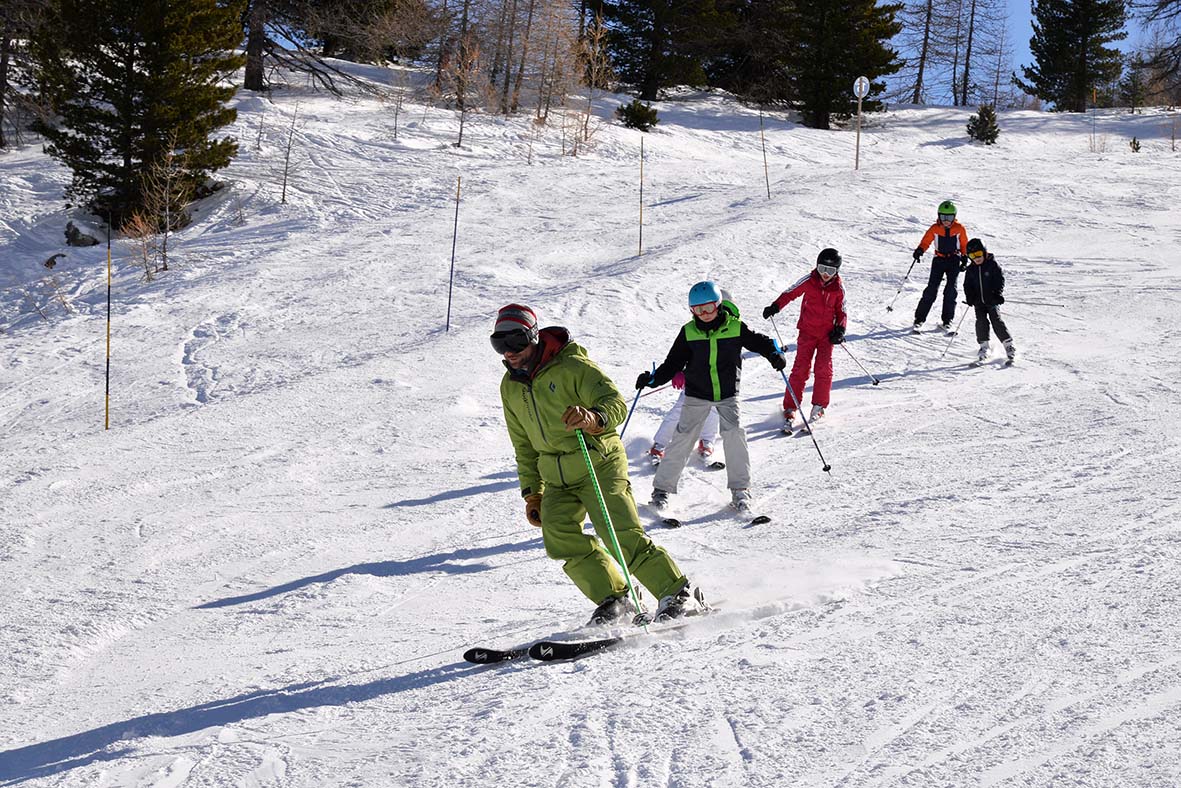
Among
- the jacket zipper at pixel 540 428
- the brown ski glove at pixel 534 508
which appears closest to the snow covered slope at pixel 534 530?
the brown ski glove at pixel 534 508

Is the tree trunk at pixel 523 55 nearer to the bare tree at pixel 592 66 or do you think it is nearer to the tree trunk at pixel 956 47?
the bare tree at pixel 592 66

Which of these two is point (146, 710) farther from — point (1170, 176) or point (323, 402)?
point (1170, 176)

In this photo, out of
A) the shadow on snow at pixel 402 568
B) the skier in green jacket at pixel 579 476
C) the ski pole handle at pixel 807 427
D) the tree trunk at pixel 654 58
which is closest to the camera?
the skier in green jacket at pixel 579 476

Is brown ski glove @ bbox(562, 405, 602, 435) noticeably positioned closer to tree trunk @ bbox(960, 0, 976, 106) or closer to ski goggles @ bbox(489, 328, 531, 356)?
ski goggles @ bbox(489, 328, 531, 356)

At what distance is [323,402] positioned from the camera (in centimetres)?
988

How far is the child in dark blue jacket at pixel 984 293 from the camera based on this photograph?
10.9 m

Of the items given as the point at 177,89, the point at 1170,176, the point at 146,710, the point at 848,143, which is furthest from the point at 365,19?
the point at 146,710

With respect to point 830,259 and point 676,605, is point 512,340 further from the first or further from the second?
point 830,259

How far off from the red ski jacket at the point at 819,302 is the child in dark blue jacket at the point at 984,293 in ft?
8.86

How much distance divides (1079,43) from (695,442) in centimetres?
4216

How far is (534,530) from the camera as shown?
6.95m

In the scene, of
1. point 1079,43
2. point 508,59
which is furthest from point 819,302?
point 1079,43

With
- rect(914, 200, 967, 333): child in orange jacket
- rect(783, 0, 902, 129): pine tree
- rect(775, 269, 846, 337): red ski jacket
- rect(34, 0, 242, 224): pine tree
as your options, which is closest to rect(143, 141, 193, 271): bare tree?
rect(34, 0, 242, 224): pine tree

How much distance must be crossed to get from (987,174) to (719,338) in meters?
17.9
